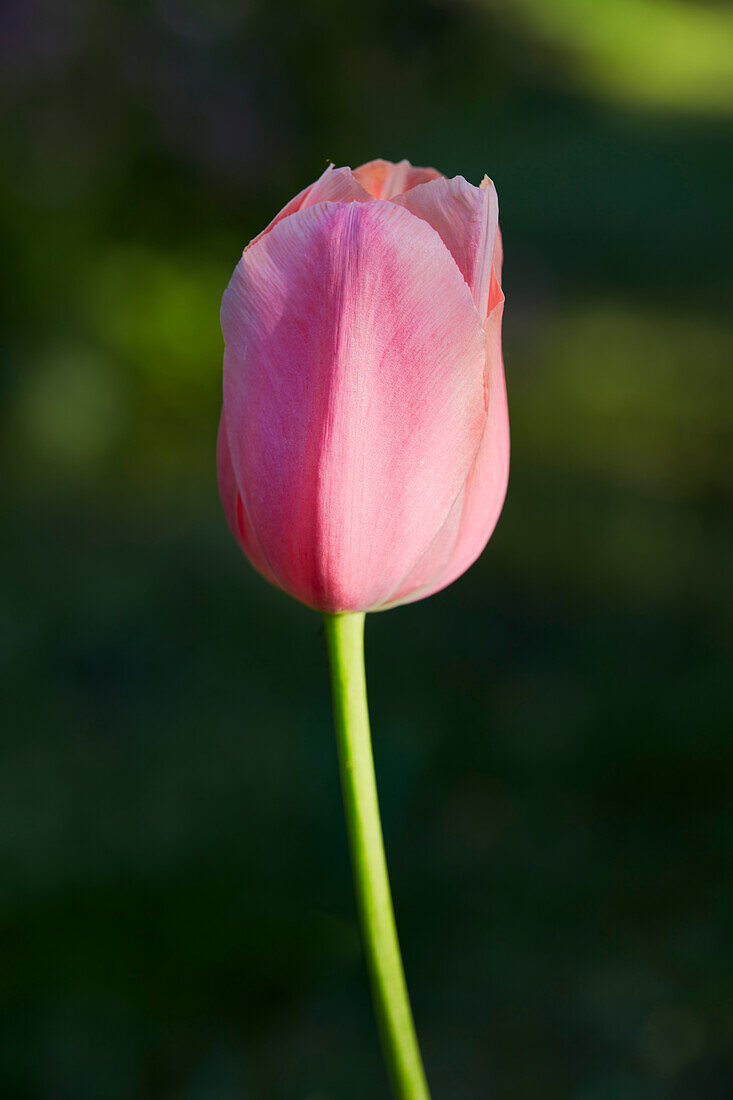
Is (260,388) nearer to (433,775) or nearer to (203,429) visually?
(433,775)

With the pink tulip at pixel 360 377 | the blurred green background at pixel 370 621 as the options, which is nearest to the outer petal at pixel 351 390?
the pink tulip at pixel 360 377

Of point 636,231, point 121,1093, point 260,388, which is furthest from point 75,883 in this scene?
point 636,231

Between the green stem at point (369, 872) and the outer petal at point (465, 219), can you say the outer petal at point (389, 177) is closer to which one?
the outer petal at point (465, 219)

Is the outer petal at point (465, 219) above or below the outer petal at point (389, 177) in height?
below

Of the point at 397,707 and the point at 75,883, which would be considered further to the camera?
the point at 397,707

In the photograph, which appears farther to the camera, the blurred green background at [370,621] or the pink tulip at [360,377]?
the blurred green background at [370,621]

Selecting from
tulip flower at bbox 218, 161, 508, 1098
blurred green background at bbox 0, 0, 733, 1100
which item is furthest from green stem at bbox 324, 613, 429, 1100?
blurred green background at bbox 0, 0, 733, 1100
